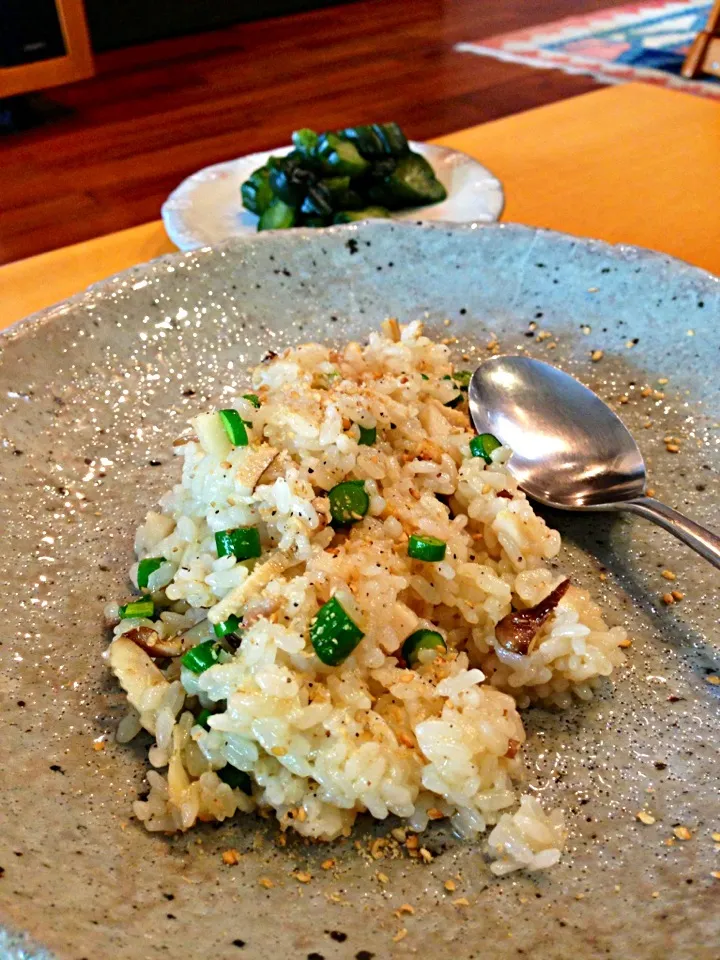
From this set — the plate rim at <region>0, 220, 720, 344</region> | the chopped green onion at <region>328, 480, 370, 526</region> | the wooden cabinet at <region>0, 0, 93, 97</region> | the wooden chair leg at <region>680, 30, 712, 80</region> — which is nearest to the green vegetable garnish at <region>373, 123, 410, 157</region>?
the plate rim at <region>0, 220, 720, 344</region>

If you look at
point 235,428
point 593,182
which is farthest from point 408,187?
point 235,428

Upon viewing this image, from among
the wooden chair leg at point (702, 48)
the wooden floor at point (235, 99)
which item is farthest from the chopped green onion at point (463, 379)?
the wooden chair leg at point (702, 48)

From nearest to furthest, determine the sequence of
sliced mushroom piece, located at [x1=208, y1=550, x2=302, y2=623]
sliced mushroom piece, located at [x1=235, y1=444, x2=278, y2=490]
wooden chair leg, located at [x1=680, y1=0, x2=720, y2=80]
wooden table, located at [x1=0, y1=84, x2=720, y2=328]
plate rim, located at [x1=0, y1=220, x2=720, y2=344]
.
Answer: sliced mushroom piece, located at [x1=208, y1=550, x2=302, y2=623], sliced mushroom piece, located at [x1=235, y1=444, x2=278, y2=490], plate rim, located at [x1=0, y1=220, x2=720, y2=344], wooden table, located at [x1=0, y1=84, x2=720, y2=328], wooden chair leg, located at [x1=680, y1=0, x2=720, y2=80]

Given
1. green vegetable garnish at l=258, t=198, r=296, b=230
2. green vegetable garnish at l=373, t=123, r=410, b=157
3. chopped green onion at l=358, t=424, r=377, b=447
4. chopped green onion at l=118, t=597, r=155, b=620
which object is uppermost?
green vegetable garnish at l=373, t=123, r=410, b=157

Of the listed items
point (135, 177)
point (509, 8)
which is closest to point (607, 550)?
point (135, 177)

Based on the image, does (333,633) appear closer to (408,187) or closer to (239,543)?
(239,543)

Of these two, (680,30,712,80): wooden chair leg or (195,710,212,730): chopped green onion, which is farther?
(680,30,712,80): wooden chair leg

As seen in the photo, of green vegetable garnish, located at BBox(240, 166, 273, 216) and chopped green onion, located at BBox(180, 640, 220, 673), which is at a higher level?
green vegetable garnish, located at BBox(240, 166, 273, 216)

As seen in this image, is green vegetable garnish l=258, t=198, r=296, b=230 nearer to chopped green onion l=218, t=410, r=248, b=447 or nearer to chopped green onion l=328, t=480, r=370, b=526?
chopped green onion l=218, t=410, r=248, b=447
